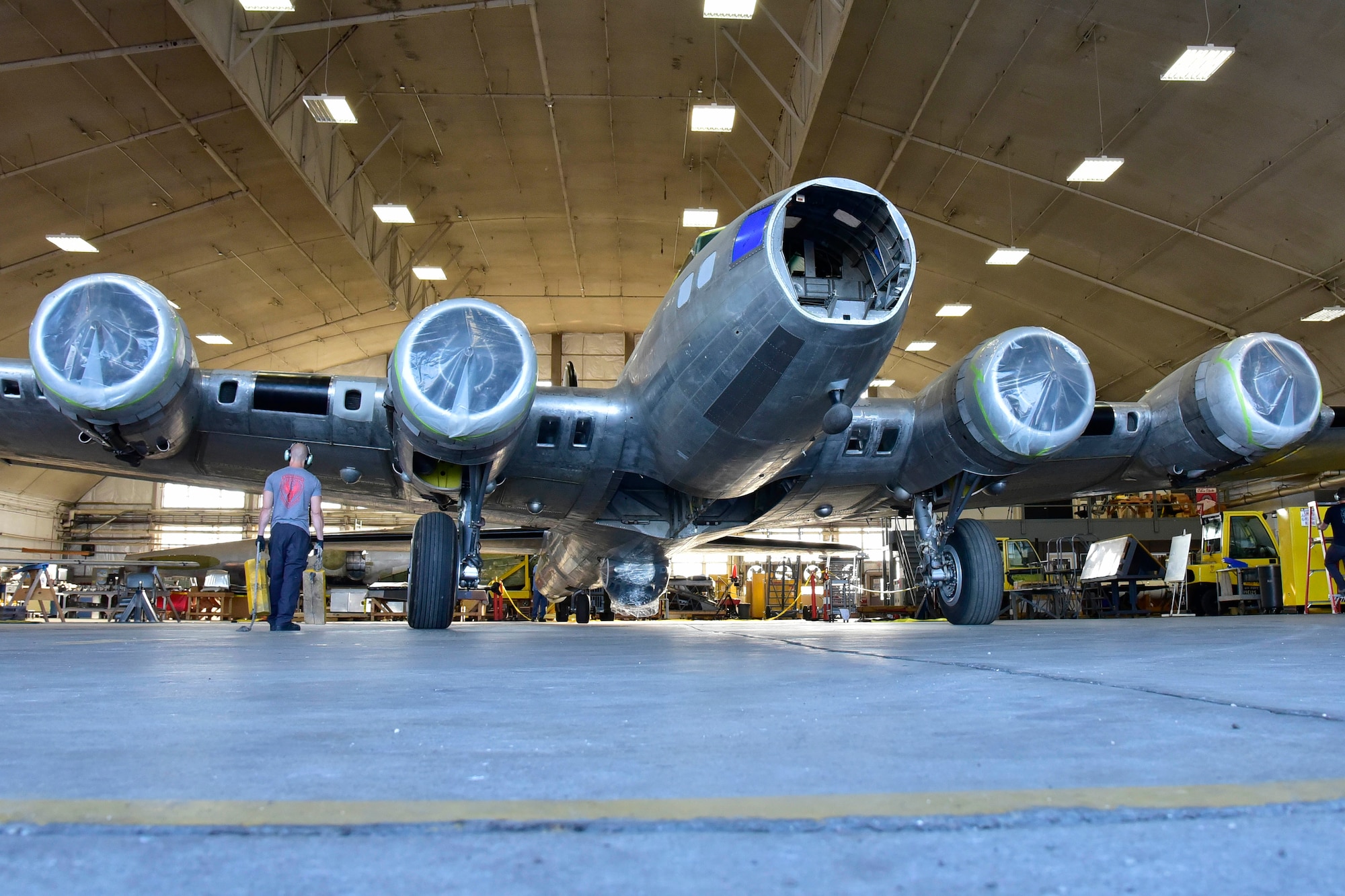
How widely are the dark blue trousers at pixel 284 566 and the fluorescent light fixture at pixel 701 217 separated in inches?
704

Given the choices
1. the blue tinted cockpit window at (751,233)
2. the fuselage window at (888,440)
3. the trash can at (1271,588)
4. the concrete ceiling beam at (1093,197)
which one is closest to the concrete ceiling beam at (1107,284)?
the concrete ceiling beam at (1093,197)

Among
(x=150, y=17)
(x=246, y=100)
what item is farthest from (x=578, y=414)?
(x=150, y=17)

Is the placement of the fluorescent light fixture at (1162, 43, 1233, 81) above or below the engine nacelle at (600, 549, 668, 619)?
above

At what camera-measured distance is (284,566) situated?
750cm

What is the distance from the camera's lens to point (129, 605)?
16.9 m

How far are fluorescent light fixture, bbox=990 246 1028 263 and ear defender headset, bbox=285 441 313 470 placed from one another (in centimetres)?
1903

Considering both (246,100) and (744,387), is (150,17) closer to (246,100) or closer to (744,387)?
(246,100)

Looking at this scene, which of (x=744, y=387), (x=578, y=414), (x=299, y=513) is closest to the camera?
(x=744, y=387)

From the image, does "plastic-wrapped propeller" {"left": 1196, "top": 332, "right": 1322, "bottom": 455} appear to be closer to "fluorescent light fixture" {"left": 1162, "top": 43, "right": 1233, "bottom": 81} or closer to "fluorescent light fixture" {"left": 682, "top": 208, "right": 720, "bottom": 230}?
"fluorescent light fixture" {"left": 1162, "top": 43, "right": 1233, "bottom": 81}

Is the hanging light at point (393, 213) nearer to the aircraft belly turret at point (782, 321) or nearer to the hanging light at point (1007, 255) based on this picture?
the hanging light at point (1007, 255)

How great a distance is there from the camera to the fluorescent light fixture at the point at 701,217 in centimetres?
2372

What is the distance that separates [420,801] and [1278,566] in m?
21.2

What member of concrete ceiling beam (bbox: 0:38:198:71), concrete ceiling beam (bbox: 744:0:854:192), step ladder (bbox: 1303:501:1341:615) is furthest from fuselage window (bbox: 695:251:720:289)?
step ladder (bbox: 1303:501:1341:615)

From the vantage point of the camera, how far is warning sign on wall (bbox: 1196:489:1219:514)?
32.8 metres
